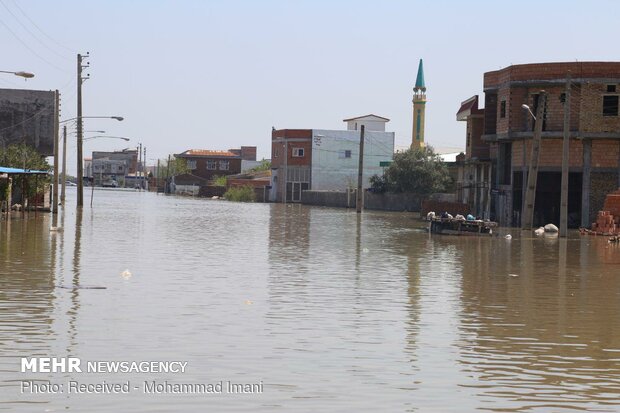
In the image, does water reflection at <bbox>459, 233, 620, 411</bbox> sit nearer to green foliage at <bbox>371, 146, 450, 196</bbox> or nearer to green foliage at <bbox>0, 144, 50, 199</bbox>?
green foliage at <bbox>0, 144, 50, 199</bbox>

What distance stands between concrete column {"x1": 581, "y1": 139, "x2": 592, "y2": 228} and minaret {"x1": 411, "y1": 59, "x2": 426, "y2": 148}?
8841cm

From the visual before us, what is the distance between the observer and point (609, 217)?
56.2 metres

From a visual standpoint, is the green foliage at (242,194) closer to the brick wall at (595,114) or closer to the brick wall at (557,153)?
the brick wall at (557,153)

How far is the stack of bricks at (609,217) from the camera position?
55969 mm

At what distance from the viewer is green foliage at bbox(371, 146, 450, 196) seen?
101438mm

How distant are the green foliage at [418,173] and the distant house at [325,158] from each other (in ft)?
64.7

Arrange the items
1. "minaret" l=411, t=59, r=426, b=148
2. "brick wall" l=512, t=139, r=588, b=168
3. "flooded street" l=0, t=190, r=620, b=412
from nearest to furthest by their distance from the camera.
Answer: "flooded street" l=0, t=190, r=620, b=412 → "brick wall" l=512, t=139, r=588, b=168 → "minaret" l=411, t=59, r=426, b=148

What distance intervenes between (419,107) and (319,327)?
463 ft

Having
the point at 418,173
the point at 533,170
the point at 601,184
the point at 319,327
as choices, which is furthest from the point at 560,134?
the point at 319,327

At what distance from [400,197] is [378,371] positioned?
301ft

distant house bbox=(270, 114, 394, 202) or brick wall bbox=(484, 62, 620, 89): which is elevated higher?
brick wall bbox=(484, 62, 620, 89)

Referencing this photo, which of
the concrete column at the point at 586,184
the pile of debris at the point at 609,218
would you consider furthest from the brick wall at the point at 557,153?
the pile of debris at the point at 609,218

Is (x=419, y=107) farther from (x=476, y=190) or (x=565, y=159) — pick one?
(x=565, y=159)

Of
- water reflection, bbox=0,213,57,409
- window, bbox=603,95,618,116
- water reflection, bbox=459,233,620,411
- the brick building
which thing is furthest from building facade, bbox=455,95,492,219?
water reflection, bbox=459,233,620,411
